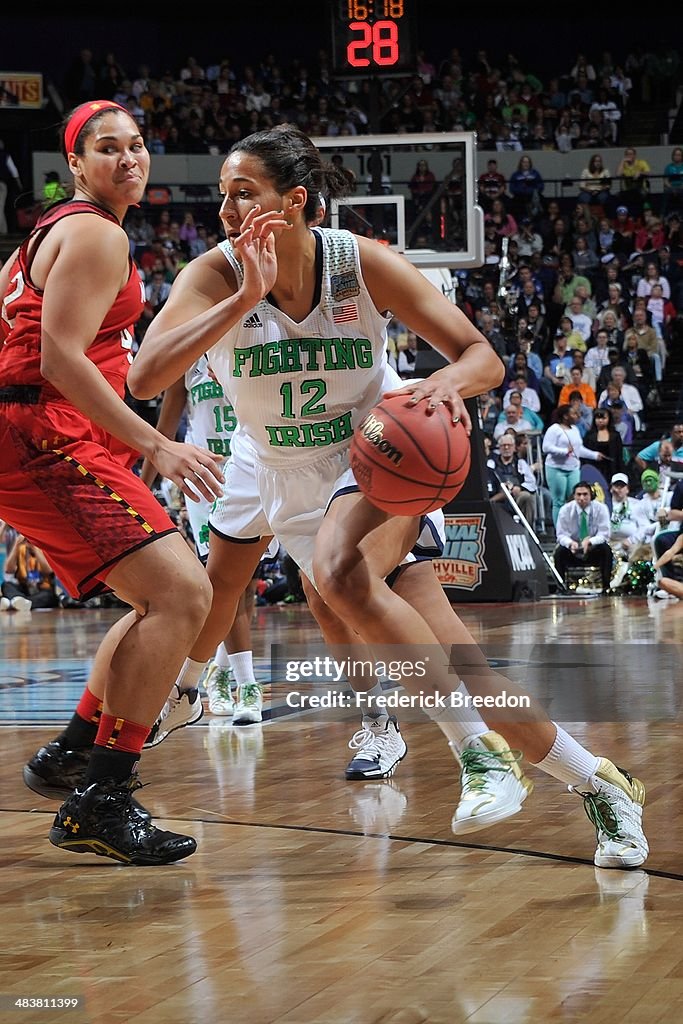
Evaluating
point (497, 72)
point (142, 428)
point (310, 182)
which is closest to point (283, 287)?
point (310, 182)

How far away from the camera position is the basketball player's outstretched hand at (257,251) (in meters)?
3.19

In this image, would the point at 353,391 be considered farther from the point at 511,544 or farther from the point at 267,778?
the point at 511,544

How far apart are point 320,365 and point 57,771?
1.39 metres

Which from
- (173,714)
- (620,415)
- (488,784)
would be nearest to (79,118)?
(173,714)

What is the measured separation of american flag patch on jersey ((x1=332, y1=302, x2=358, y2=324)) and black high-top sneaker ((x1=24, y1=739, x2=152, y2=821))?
1.44 meters

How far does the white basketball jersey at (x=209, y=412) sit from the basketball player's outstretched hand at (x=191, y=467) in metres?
2.57

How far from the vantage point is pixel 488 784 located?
326 centimetres

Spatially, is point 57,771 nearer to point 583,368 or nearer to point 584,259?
point 583,368

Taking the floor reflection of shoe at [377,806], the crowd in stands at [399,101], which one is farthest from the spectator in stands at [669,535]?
the crowd in stands at [399,101]

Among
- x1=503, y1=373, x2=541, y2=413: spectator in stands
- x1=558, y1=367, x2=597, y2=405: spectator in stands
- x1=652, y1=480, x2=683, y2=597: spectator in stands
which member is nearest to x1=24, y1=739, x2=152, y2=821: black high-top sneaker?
x1=652, y1=480, x2=683, y2=597: spectator in stands

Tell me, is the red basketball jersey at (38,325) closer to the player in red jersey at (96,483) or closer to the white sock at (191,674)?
the player in red jersey at (96,483)

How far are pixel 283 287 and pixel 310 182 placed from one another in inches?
11.5

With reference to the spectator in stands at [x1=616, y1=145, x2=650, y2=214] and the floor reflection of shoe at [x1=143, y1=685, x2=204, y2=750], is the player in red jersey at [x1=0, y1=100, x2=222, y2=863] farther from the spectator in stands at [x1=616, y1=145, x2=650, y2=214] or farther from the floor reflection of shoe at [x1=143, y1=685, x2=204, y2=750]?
the spectator in stands at [x1=616, y1=145, x2=650, y2=214]

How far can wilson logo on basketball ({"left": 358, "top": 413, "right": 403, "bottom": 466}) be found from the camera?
323cm
